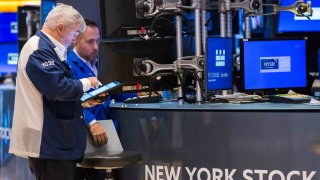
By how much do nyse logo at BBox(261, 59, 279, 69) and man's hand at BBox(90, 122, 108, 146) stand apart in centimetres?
122

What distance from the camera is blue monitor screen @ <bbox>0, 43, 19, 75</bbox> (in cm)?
803

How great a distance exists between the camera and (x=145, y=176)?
444 centimetres

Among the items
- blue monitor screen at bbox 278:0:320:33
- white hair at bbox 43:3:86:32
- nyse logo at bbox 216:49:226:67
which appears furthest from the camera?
blue monitor screen at bbox 278:0:320:33

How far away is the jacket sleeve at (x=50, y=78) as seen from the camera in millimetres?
3848

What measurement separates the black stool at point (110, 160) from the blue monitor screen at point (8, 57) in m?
4.11

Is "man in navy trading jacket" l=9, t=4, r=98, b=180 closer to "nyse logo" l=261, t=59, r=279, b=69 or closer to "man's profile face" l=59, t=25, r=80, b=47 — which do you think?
"man's profile face" l=59, t=25, r=80, b=47

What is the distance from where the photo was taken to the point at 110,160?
4.07 meters

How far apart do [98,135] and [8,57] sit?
Result: 3972mm

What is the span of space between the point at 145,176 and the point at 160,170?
0.13 metres

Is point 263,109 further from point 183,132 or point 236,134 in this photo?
point 183,132

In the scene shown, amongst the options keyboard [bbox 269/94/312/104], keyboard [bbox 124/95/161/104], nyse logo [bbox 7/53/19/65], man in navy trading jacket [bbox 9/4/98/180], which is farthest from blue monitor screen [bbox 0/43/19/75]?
keyboard [bbox 269/94/312/104]

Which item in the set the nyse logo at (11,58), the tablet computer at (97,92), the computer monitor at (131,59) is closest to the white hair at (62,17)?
the tablet computer at (97,92)

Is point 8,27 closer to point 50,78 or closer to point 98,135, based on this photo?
point 98,135

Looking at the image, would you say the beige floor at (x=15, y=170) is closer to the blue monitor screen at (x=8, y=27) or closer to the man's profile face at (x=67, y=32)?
the blue monitor screen at (x=8, y=27)
